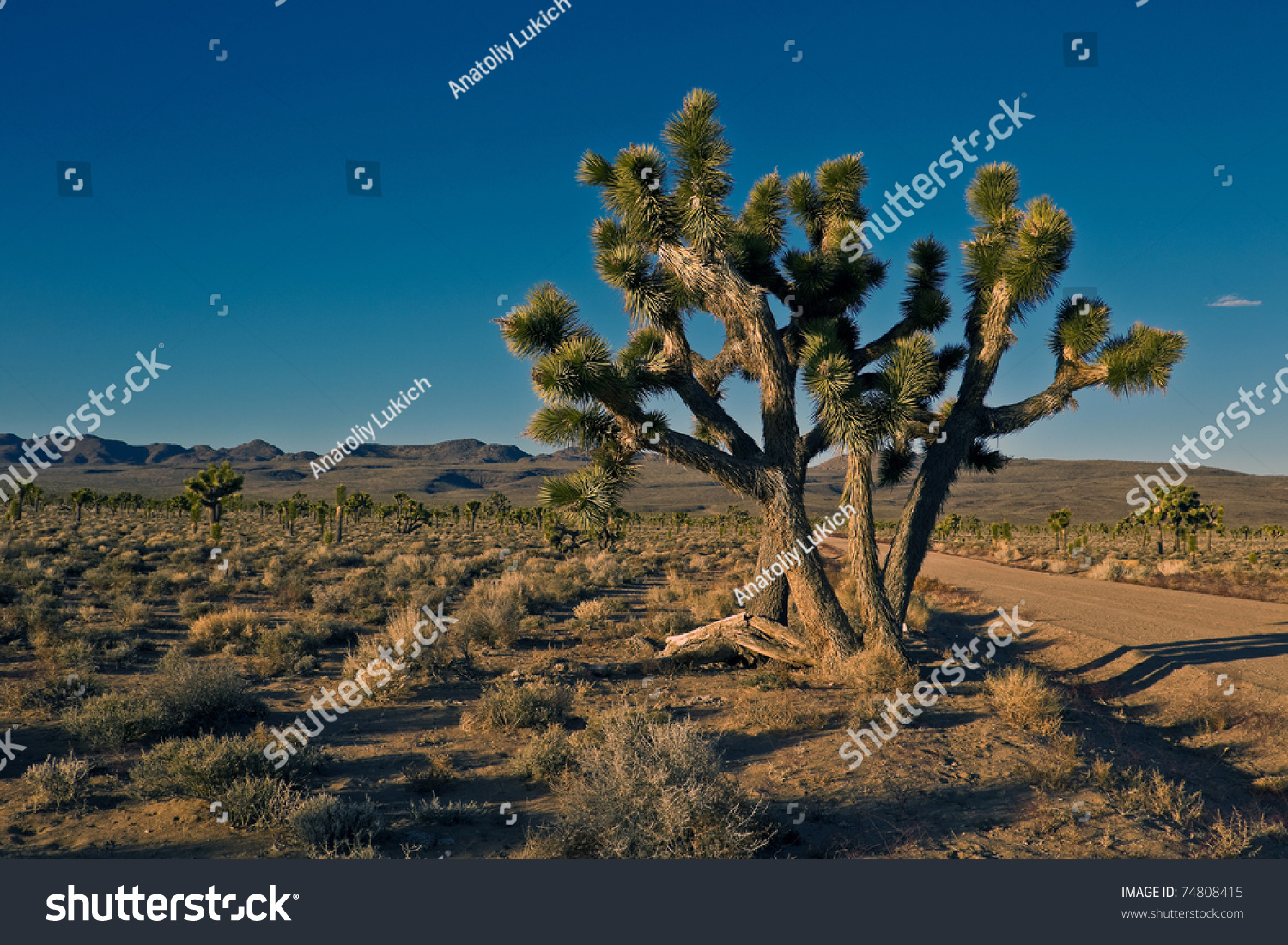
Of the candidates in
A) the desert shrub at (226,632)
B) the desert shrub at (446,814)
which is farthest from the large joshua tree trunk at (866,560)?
the desert shrub at (226,632)

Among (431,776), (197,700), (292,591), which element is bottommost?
(431,776)

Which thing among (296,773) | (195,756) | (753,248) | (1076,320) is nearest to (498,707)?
(296,773)

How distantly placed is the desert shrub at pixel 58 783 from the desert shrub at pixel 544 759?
354 centimetres

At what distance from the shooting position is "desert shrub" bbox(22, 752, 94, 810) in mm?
5586

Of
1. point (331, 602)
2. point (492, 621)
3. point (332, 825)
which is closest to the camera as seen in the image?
point (332, 825)

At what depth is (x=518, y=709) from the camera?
7.86 metres

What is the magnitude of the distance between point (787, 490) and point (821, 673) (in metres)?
2.67

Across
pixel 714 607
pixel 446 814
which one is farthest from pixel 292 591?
pixel 446 814

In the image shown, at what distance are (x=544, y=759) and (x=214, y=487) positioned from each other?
122 feet

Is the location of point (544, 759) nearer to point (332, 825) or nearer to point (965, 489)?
point (332, 825)

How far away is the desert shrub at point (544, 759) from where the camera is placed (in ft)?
20.8

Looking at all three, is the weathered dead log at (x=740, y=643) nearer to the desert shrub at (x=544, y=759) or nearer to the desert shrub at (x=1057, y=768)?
the desert shrub at (x=1057, y=768)

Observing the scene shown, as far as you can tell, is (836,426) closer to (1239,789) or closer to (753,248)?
(753,248)

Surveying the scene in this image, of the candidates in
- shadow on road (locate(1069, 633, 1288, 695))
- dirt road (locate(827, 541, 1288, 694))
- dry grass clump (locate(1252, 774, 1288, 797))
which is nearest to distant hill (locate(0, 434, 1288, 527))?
dirt road (locate(827, 541, 1288, 694))
